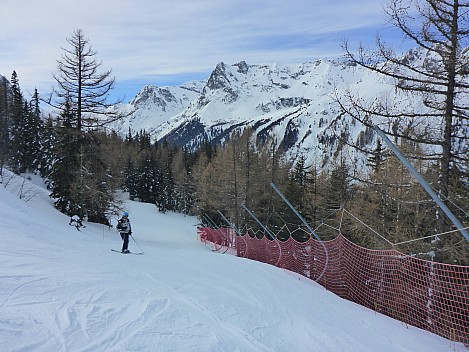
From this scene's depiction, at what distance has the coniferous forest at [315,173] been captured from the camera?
9.35m

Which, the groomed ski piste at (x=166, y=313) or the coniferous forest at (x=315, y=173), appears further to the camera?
the coniferous forest at (x=315, y=173)

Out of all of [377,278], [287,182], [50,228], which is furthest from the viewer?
[287,182]

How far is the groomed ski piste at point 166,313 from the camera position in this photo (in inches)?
174

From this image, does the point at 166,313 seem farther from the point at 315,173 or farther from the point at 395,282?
the point at 315,173

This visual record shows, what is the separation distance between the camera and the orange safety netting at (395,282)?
7.06m

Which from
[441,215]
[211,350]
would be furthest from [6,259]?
[441,215]

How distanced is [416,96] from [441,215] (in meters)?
3.12

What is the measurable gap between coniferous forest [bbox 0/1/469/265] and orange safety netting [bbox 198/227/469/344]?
0.76 meters

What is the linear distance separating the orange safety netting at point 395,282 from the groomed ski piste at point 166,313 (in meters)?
0.84

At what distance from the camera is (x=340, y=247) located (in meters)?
10.2

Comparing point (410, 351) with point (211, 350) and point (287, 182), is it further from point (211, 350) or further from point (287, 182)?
point (287, 182)

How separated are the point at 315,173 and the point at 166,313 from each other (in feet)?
115

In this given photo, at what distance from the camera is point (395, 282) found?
8250mm

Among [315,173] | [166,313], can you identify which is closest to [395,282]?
[166,313]
